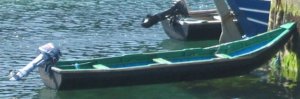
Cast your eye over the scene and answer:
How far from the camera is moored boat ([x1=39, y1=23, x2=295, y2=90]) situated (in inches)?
668

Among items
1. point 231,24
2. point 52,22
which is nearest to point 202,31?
point 231,24

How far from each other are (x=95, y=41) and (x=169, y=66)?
8977 millimetres

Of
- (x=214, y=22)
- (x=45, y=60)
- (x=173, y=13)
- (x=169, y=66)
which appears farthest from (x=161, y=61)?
(x=173, y=13)

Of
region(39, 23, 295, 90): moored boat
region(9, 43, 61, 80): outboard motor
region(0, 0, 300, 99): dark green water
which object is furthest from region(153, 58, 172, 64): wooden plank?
region(9, 43, 61, 80): outboard motor

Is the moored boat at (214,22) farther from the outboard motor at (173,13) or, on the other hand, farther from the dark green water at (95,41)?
the dark green water at (95,41)

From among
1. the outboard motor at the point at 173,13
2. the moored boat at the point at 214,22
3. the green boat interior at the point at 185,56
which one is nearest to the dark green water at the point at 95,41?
the moored boat at the point at 214,22

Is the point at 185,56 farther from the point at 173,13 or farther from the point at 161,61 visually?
the point at 173,13

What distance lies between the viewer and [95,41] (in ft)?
85.6

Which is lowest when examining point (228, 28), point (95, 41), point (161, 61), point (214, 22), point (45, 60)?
point (95, 41)

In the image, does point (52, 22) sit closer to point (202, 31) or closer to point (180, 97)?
point (202, 31)

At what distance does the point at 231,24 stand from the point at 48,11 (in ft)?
45.7

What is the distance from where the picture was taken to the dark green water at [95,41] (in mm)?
17656

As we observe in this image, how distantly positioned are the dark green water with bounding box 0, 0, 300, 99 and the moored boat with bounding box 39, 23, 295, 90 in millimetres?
380

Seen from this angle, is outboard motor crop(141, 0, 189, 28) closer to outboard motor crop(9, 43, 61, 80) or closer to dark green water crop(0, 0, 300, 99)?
dark green water crop(0, 0, 300, 99)
